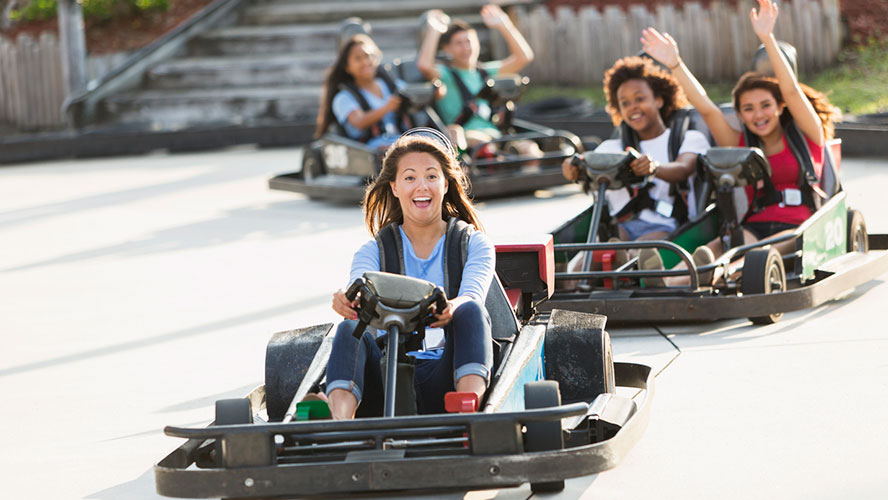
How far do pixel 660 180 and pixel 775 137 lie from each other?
492mm

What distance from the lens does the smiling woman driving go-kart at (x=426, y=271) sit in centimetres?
311

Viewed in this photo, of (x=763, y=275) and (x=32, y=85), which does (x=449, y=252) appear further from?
(x=32, y=85)

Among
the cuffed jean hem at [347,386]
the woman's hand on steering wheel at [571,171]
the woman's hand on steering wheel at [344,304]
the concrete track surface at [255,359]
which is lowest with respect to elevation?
the concrete track surface at [255,359]

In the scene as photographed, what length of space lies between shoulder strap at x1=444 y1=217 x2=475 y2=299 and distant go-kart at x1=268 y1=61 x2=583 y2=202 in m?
4.78

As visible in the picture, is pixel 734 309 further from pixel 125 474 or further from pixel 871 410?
pixel 125 474

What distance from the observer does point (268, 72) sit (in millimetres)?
16062

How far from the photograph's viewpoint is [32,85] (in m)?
16.5

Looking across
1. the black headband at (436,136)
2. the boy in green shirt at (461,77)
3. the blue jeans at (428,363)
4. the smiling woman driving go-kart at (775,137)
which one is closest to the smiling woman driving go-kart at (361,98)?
the boy in green shirt at (461,77)

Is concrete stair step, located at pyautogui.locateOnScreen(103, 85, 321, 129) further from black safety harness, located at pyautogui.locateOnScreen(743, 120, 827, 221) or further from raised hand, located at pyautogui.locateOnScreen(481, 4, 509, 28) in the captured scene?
black safety harness, located at pyautogui.locateOnScreen(743, 120, 827, 221)

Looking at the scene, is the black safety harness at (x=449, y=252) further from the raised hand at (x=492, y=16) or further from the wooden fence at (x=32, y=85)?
the wooden fence at (x=32, y=85)

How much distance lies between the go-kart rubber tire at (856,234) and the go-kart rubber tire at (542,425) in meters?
2.91

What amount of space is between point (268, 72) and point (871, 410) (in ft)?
43.0

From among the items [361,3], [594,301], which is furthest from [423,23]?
[361,3]

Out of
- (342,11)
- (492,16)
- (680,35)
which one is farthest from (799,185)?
(342,11)
